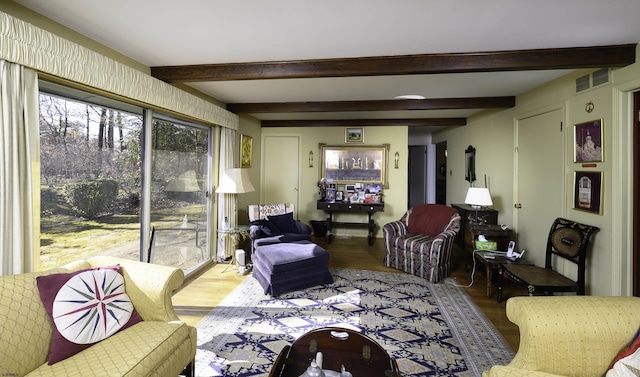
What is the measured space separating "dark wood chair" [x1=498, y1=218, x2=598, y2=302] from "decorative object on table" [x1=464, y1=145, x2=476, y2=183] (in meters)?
2.13

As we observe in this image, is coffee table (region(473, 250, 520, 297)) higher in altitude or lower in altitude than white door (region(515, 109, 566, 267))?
lower

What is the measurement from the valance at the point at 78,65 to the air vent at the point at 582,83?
13.6 ft

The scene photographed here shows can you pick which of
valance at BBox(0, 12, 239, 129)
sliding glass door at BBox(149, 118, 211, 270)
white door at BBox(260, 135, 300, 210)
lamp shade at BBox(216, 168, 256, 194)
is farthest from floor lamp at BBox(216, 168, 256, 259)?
white door at BBox(260, 135, 300, 210)

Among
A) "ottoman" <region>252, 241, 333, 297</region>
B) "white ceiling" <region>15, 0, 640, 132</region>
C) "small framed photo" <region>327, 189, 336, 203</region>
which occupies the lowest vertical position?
"ottoman" <region>252, 241, 333, 297</region>

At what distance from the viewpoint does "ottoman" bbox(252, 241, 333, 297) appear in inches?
125

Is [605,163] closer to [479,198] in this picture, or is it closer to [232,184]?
[479,198]

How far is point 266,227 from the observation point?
A: 4094 mm

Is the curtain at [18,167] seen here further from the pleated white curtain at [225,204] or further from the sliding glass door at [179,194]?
the pleated white curtain at [225,204]

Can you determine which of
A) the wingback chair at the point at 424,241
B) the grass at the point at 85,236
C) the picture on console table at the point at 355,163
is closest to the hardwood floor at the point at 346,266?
the wingback chair at the point at 424,241

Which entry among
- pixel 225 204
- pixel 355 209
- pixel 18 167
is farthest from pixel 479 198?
pixel 18 167

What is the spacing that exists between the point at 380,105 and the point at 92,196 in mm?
3579

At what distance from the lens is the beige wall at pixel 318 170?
6102mm

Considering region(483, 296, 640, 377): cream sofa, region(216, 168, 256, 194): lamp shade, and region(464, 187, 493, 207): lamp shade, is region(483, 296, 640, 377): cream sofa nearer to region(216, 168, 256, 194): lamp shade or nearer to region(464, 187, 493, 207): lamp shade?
region(464, 187, 493, 207): lamp shade

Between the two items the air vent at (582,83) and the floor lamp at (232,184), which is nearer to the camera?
the air vent at (582,83)
